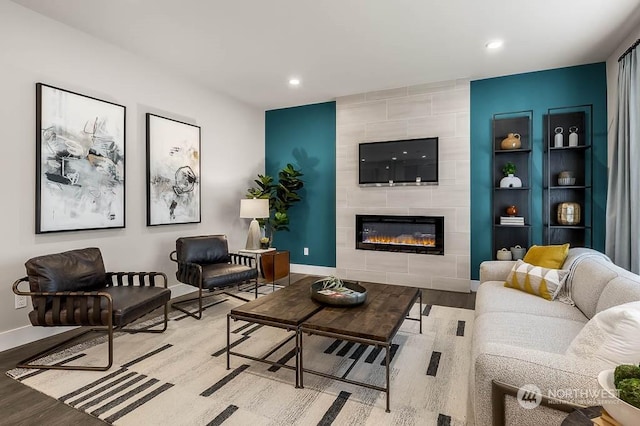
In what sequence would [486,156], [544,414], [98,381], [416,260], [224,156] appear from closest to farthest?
1. [544,414]
2. [98,381]
3. [486,156]
4. [416,260]
5. [224,156]

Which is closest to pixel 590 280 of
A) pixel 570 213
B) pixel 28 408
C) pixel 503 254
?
pixel 503 254

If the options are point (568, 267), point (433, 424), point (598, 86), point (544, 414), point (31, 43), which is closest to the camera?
point (544, 414)

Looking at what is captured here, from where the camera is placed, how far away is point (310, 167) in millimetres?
5715

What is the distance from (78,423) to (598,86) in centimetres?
573

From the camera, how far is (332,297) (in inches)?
96.7

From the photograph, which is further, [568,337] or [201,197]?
[201,197]

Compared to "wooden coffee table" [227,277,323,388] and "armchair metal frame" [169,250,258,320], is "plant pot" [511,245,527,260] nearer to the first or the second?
"wooden coffee table" [227,277,323,388]

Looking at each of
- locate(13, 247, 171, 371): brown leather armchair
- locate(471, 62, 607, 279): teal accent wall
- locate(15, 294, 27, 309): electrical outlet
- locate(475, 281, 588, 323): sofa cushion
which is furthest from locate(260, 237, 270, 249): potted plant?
locate(475, 281, 588, 323): sofa cushion

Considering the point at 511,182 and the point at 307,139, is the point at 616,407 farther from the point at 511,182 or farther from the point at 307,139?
the point at 307,139

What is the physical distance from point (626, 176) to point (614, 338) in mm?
2758

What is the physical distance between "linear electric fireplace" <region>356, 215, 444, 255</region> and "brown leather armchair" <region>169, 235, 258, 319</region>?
1.80m

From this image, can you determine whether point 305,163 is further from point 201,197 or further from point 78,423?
point 78,423

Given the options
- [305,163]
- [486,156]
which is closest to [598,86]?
[486,156]

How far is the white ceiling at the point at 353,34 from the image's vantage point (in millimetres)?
2809
